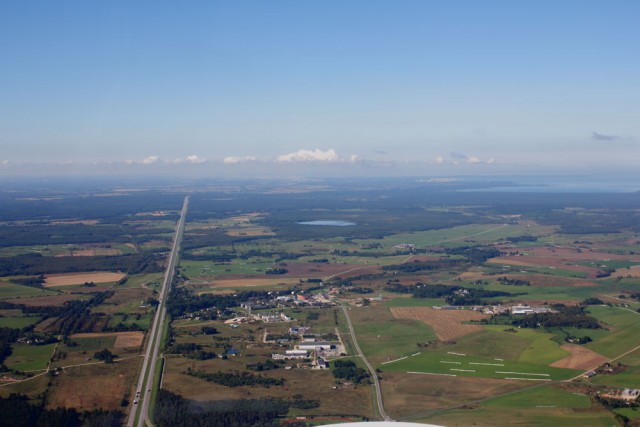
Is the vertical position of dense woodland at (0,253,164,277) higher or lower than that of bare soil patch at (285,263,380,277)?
higher

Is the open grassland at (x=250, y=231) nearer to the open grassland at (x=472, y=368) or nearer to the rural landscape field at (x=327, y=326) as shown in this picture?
the rural landscape field at (x=327, y=326)

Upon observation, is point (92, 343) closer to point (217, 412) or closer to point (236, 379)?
point (236, 379)

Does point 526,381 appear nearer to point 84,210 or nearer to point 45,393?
point 45,393

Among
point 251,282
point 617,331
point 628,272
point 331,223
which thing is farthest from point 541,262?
point 331,223

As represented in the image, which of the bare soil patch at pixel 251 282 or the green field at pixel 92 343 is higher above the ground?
the bare soil patch at pixel 251 282

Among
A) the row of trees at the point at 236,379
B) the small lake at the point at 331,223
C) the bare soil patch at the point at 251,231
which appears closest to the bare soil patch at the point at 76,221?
A: the bare soil patch at the point at 251,231

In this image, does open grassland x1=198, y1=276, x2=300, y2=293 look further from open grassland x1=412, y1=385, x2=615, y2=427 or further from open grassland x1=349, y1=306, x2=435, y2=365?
open grassland x1=412, y1=385, x2=615, y2=427

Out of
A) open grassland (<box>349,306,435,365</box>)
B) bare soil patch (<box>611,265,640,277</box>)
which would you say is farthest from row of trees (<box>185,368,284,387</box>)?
bare soil patch (<box>611,265,640,277</box>)

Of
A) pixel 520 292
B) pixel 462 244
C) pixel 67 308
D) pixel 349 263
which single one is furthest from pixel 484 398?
pixel 462 244
